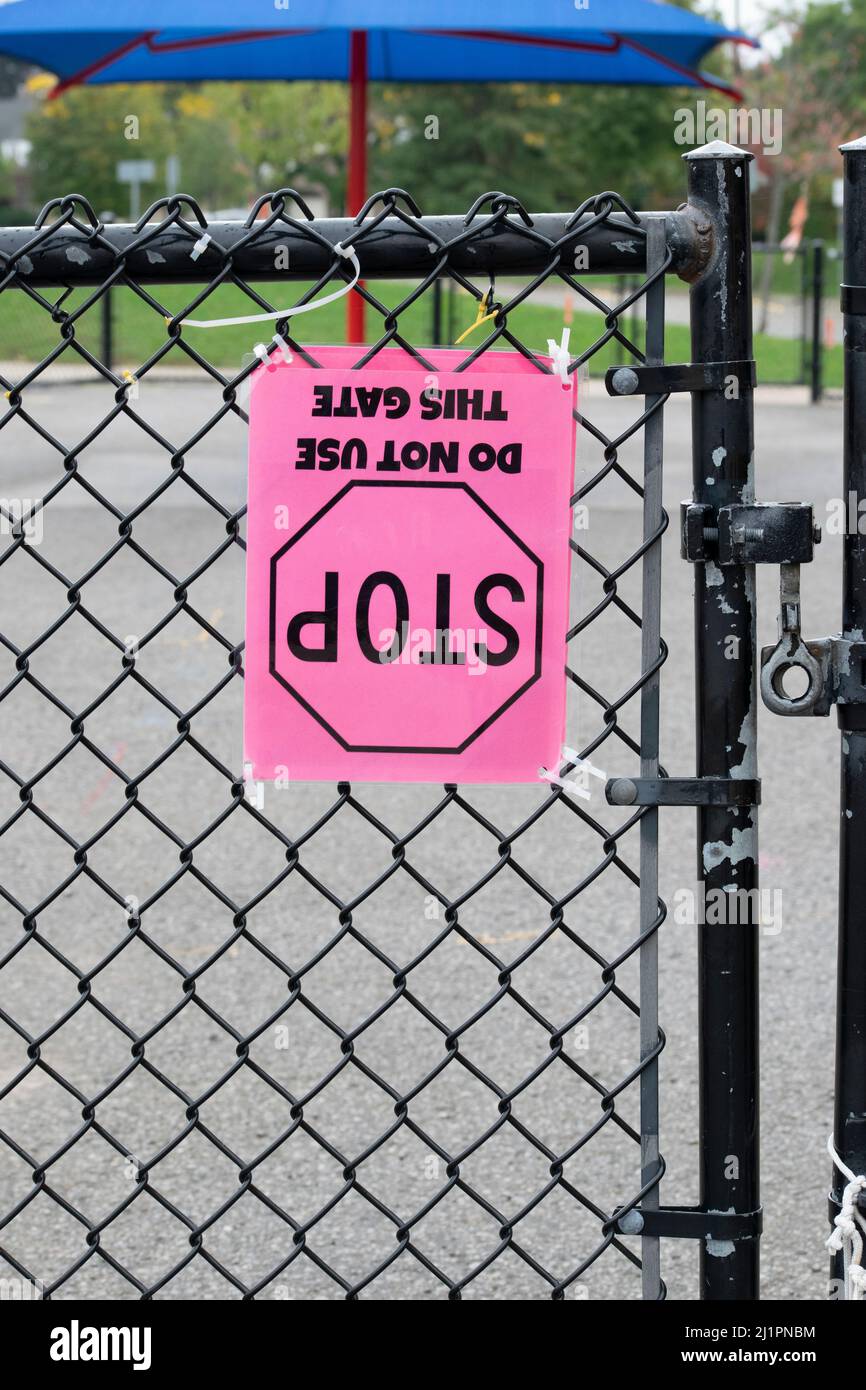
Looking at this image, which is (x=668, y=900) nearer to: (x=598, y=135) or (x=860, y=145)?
(x=860, y=145)

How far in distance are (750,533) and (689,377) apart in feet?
0.57

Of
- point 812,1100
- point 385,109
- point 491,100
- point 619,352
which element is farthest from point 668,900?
point 385,109

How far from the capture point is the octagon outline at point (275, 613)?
70.5 inches

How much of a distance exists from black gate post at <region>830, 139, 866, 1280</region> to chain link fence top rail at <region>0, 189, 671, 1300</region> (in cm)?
20

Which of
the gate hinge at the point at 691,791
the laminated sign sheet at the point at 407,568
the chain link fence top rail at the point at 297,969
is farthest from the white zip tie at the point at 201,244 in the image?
the gate hinge at the point at 691,791

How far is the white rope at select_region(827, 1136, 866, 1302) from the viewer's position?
191 cm

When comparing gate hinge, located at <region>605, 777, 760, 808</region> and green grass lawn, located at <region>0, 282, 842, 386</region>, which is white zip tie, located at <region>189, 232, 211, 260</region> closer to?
gate hinge, located at <region>605, 777, 760, 808</region>

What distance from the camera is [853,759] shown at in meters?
1.87

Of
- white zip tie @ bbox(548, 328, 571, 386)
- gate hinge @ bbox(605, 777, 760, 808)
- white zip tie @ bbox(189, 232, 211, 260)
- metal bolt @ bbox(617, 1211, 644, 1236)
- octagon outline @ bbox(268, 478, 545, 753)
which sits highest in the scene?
white zip tie @ bbox(189, 232, 211, 260)

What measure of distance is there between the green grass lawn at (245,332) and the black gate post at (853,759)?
16.2 meters

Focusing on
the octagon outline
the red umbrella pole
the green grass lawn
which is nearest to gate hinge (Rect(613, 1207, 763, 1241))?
the octagon outline

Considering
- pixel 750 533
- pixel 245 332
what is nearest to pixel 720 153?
pixel 750 533

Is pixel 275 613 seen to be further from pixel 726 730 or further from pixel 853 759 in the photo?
pixel 853 759
